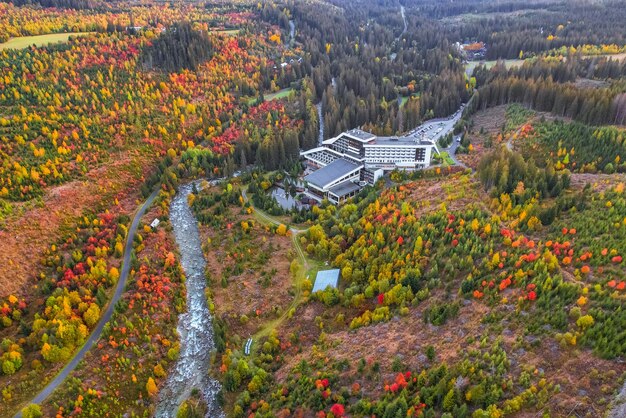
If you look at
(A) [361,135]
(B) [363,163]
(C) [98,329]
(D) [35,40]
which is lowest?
(C) [98,329]

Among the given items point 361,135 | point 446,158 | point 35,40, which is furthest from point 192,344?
point 35,40

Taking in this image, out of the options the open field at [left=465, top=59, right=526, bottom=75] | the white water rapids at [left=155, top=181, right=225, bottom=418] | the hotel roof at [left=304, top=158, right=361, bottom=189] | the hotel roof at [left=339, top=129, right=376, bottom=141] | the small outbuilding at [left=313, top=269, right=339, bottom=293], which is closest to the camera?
the white water rapids at [left=155, top=181, right=225, bottom=418]

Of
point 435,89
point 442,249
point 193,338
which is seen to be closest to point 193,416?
point 193,338

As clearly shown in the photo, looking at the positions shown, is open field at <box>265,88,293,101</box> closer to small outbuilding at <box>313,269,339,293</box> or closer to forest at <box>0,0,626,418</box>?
forest at <box>0,0,626,418</box>

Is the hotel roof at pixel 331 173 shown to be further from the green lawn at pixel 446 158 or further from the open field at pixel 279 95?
the open field at pixel 279 95

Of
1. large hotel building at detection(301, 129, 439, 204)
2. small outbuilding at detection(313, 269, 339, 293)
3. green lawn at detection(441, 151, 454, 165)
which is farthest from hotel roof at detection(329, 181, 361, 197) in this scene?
small outbuilding at detection(313, 269, 339, 293)

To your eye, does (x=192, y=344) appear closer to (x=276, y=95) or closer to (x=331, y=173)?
(x=331, y=173)
